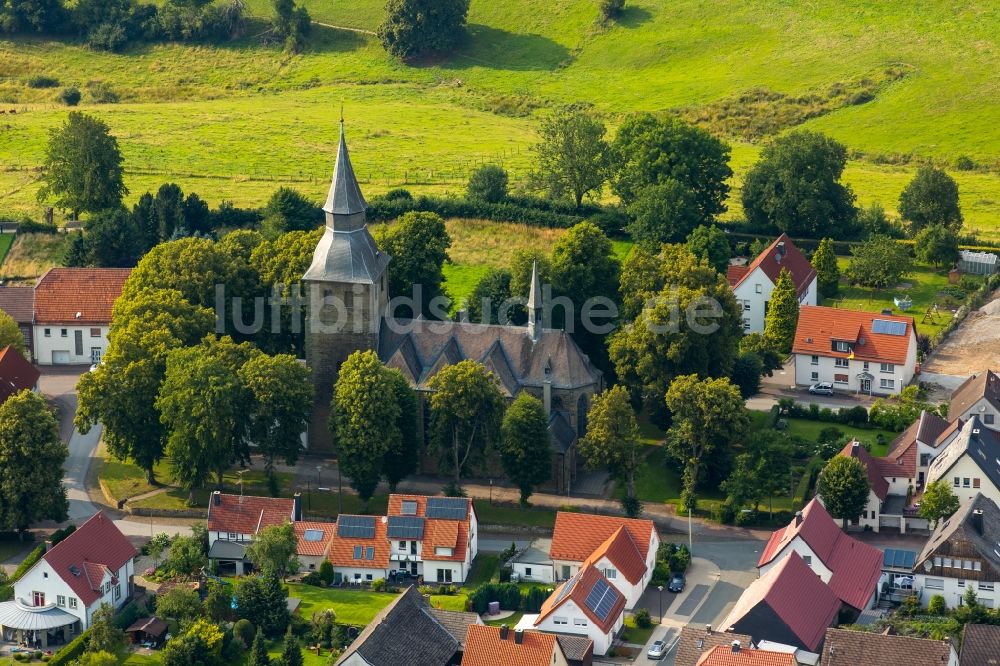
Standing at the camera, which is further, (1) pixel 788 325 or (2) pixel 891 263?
(2) pixel 891 263

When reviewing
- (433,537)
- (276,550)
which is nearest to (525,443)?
(433,537)

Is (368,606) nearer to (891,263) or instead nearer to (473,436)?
(473,436)

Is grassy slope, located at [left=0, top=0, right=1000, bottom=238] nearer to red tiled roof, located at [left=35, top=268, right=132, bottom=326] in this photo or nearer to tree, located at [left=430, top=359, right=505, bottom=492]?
red tiled roof, located at [left=35, top=268, right=132, bottom=326]

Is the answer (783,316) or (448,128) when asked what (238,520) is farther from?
(448,128)

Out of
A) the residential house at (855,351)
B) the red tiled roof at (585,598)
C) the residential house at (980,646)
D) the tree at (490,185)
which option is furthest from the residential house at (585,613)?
the tree at (490,185)

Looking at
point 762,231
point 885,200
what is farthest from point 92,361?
point 885,200

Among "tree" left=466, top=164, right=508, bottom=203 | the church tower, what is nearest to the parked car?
the church tower

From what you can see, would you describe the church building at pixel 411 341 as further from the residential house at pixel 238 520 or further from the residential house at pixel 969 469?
the residential house at pixel 969 469
